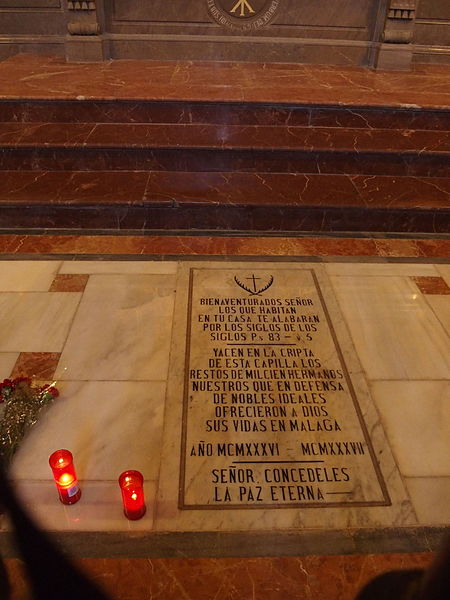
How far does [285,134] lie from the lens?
4.77m

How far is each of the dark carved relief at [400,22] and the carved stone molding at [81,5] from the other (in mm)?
3441

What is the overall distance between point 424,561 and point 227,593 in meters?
0.81

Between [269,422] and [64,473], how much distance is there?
1011 mm

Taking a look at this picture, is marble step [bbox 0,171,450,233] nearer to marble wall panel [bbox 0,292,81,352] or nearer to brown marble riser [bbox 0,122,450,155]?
brown marble riser [bbox 0,122,450,155]

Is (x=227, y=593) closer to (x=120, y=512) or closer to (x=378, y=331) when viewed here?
(x=120, y=512)

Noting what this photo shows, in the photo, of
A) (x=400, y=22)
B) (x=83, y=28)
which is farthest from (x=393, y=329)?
(x=83, y=28)

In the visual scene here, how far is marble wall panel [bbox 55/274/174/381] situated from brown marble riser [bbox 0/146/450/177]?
5.00 ft

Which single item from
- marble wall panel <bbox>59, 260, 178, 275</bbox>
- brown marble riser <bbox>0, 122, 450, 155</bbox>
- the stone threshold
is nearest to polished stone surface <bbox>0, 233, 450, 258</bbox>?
marble wall panel <bbox>59, 260, 178, 275</bbox>

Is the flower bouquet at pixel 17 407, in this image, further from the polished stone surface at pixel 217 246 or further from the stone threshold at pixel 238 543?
the polished stone surface at pixel 217 246

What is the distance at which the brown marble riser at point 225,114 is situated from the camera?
4.77 meters

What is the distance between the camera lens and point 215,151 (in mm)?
4574

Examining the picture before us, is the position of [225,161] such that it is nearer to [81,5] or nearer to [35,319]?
[35,319]

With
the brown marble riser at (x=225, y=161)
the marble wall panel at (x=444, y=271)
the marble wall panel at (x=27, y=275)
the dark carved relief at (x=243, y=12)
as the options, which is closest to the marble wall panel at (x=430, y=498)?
the marble wall panel at (x=444, y=271)

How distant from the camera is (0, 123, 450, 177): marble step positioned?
14.9ft
